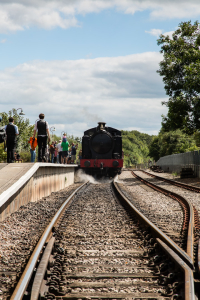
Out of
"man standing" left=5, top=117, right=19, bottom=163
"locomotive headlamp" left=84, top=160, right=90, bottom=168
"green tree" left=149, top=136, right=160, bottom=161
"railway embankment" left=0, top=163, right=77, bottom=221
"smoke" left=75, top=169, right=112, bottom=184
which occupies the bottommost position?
"smoke" left=75, top=169, right=112, bottom=184

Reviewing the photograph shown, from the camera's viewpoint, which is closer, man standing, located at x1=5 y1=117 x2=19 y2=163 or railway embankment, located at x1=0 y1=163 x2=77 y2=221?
railway embankment, located at x1=0 y1=163 x2=77 y2=221

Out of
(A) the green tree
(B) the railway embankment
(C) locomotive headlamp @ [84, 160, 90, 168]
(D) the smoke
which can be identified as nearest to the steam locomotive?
(C) locomotive headlamp @ [84, 160, 90, 168]

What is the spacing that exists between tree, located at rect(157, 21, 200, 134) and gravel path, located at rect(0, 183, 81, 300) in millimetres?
20450

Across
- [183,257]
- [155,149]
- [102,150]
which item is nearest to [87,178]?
[102,150]

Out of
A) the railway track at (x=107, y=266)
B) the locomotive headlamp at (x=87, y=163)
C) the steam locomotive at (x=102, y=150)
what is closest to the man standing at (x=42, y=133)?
the railway track at (x=107, y=266)

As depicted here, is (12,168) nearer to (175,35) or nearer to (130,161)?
(175,35)

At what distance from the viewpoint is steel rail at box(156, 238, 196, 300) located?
338 centimetres

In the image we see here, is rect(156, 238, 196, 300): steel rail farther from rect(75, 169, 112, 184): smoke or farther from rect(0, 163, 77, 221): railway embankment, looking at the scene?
rect(75, 169, 112, 184): smoke

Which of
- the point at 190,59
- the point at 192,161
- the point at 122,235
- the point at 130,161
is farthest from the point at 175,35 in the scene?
the point at 130,161

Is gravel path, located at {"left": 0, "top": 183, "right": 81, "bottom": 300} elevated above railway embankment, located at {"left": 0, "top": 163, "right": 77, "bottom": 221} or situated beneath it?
situated beneath

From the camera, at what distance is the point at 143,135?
199 m

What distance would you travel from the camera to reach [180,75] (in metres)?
31.0

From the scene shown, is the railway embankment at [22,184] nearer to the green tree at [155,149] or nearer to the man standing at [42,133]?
the man standing at [42,133]

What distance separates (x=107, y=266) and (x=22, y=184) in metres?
4.37
